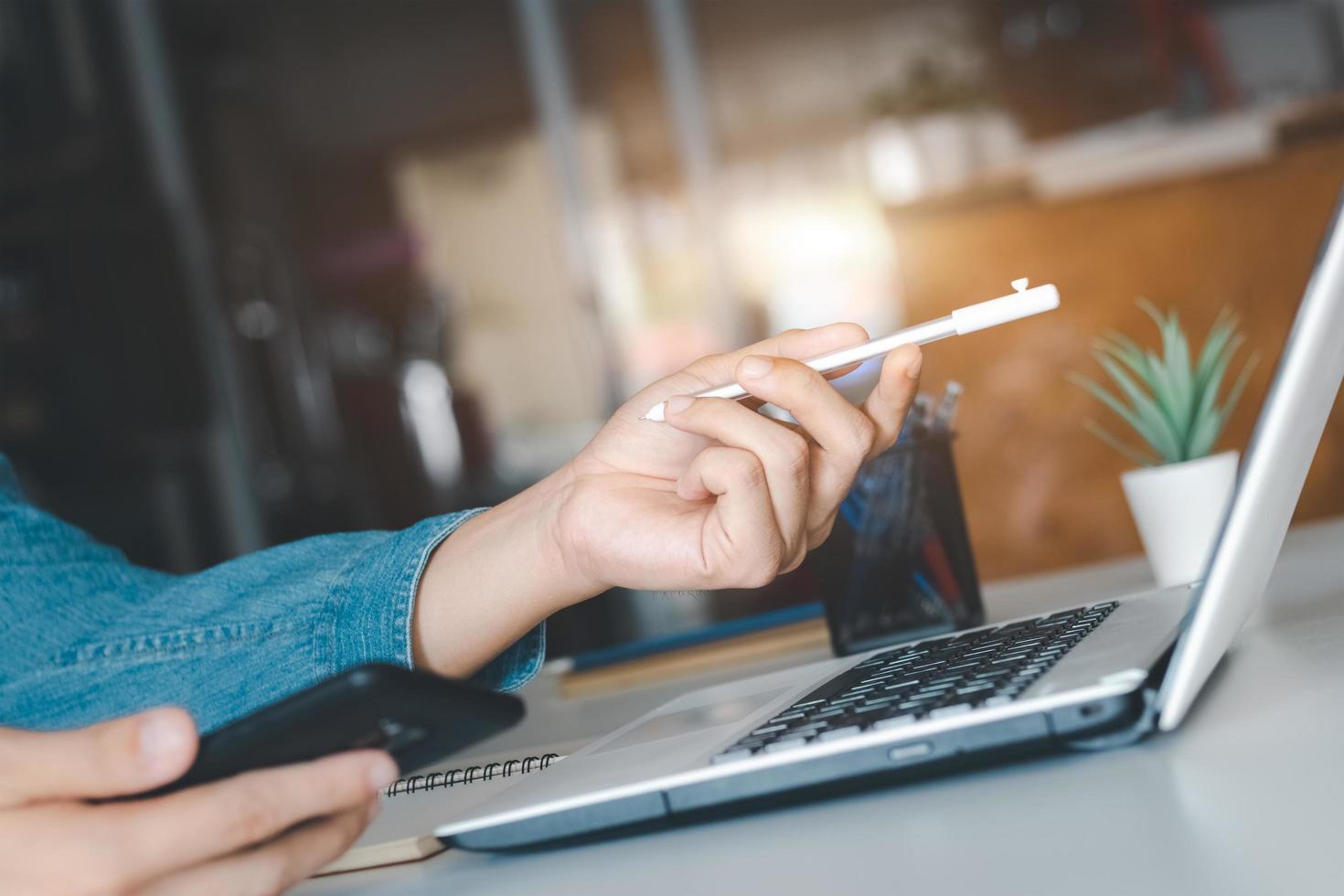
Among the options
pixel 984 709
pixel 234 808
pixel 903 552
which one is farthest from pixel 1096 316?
pixel 234 808

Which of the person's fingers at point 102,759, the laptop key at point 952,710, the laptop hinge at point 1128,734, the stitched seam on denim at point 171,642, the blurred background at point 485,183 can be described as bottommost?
the laptop hinge at point 1128,734

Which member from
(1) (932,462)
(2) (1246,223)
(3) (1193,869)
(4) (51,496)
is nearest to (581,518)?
(1) (932,462)

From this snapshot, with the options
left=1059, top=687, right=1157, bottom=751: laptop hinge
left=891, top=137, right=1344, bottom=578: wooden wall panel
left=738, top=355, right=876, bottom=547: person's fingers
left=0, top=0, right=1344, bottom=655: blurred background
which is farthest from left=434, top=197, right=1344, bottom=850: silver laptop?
left=0, top=0, right=1344, bottom=655: blurred background

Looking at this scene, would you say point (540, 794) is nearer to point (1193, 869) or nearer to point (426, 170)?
point (1193, 869)

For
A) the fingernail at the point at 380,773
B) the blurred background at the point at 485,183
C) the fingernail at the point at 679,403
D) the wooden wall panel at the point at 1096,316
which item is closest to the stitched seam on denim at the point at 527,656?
the fingernail at the point at 679,403

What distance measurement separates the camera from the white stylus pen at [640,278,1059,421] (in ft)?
1.88

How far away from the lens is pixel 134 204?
3.86 meters

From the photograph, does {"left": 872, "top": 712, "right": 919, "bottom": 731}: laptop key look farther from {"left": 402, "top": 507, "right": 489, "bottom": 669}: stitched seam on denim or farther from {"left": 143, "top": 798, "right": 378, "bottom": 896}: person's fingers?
{"left": 402, "top": 507, "right": 489, "bottom": 669}: stitched seam on denim

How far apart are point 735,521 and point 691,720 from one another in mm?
110

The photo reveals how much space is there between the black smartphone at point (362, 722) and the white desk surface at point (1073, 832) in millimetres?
67

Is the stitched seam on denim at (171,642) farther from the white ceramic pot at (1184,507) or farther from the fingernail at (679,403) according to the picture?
the white ceramic pot at (1184,507)

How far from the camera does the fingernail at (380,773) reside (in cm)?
47

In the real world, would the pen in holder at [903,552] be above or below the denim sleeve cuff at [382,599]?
below

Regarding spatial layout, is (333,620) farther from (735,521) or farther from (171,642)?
(735,521)
